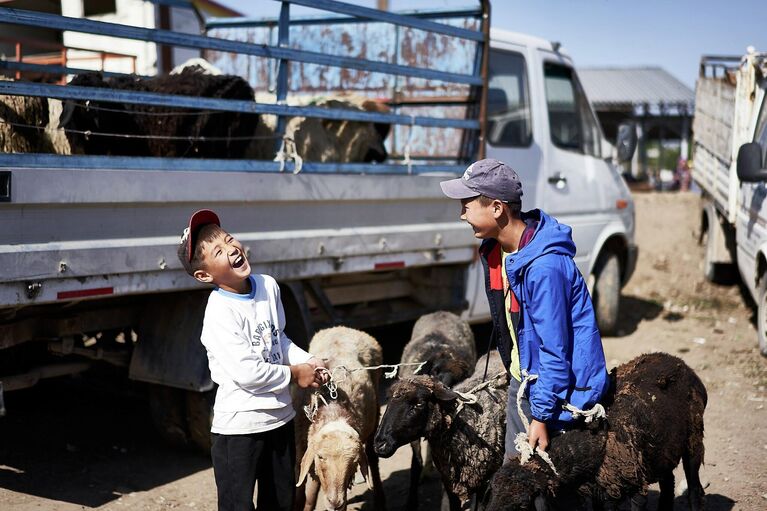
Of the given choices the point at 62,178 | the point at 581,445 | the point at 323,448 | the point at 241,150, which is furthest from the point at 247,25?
the point at 581,445

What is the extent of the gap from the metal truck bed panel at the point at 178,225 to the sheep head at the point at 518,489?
2433 millimetres

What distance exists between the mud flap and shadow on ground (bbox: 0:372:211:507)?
697 mm

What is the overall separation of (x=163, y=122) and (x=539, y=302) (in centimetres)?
301

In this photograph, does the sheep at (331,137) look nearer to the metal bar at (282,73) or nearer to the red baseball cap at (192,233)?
the metal bar at (282,73)

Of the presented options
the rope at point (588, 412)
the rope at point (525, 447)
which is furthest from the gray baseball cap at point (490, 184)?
the rope at point (588, 412)

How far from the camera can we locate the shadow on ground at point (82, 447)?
16.4 ft

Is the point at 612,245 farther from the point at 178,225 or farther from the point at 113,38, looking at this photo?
the point at 113,38

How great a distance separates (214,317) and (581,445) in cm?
159

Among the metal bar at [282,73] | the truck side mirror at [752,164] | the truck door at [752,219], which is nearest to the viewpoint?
the metal bar at [282,73]

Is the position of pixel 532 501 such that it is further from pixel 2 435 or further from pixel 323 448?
pixel 2 435

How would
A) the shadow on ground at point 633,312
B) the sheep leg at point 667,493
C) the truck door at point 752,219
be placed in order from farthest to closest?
the shadow on ground at point 633,312 → the truck door at point 752,219 → the sheep leg at point 667,493

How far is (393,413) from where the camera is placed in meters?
3.81

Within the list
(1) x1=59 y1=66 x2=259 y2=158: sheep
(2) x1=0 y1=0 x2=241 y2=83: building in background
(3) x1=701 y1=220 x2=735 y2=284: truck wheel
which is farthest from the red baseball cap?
(3) x1=701 y1=220 x2=735 y2=284: truck wheel

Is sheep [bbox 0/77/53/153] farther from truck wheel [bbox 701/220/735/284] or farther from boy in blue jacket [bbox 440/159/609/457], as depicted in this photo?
truck wheel [bbox 701/220/735/284]
